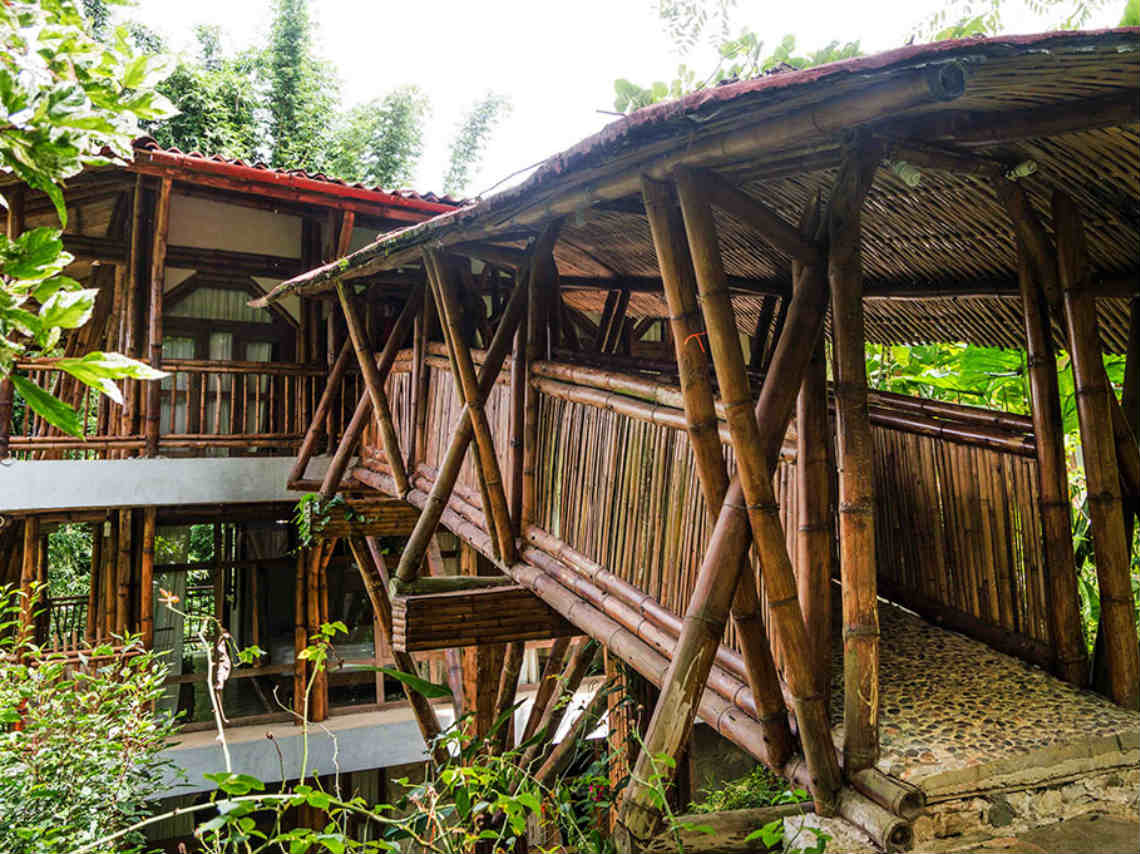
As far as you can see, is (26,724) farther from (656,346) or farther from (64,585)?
(64,585)

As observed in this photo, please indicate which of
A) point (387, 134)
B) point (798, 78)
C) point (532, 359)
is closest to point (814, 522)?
point (798, 78)

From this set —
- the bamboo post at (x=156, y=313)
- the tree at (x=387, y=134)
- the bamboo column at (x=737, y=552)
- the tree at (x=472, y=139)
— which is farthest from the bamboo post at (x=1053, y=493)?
the tree at (x=472, y=139)

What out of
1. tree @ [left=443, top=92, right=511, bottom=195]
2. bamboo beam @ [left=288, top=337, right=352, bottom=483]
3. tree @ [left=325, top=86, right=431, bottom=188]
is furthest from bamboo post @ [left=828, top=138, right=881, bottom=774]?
tree @ [left=443, top=92, right=511, bottom=195]

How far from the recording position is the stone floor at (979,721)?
6.45ft

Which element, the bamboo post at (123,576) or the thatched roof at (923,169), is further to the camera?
the bamboo post at (123,576)

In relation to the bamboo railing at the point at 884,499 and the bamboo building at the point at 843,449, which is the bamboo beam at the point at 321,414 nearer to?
the bamboo building at the point at 843,449

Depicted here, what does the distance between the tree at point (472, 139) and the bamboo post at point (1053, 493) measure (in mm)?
16534

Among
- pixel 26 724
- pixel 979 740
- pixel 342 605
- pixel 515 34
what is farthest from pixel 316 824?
pixel 515 34

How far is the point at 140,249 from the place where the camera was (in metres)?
7.23

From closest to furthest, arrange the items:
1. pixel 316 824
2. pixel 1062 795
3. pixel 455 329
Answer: pixel 1062 795 < pixel 455 329 < pixel 316 824

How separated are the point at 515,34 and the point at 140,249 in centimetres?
1632

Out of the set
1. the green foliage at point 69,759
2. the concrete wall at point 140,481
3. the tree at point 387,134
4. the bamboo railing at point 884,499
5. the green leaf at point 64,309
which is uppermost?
the tree at point 387,134

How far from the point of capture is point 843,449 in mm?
2023

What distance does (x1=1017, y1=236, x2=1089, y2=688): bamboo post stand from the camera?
2.55 metres
